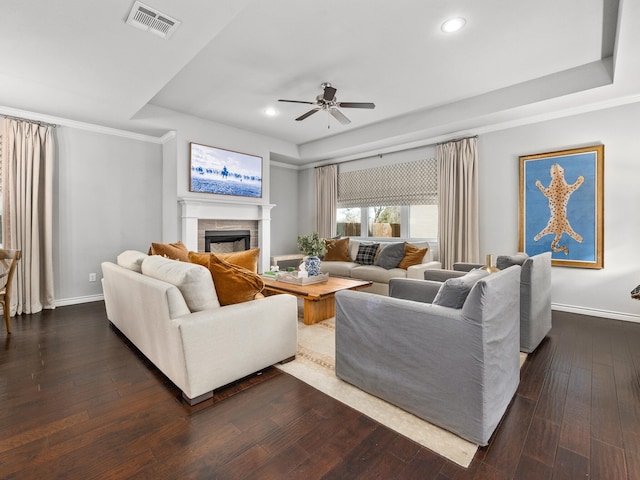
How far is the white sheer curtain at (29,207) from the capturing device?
3654mm

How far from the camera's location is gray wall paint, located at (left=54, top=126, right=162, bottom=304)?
4145mm

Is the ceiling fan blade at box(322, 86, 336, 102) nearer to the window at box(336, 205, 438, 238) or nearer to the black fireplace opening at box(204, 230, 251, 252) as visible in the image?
the window at box(336, 205, 438, 238)

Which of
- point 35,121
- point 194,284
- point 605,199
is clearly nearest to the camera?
point 194,284

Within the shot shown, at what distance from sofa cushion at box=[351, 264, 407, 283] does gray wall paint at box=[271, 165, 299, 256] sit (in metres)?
2.42

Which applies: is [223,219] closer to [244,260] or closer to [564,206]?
[244,260]

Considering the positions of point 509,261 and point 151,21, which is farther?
point 509,261

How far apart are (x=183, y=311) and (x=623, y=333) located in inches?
159

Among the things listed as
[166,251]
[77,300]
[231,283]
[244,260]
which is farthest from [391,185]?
[77,300]

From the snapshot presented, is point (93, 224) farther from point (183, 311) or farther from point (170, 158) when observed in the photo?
point (183, 311)

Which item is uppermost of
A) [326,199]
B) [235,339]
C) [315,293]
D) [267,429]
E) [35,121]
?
[35,121]

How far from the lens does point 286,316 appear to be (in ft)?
7.65

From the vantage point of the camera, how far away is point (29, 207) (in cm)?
375

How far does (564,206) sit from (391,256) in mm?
2208

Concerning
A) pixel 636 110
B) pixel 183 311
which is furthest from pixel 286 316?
pixel 636 110
